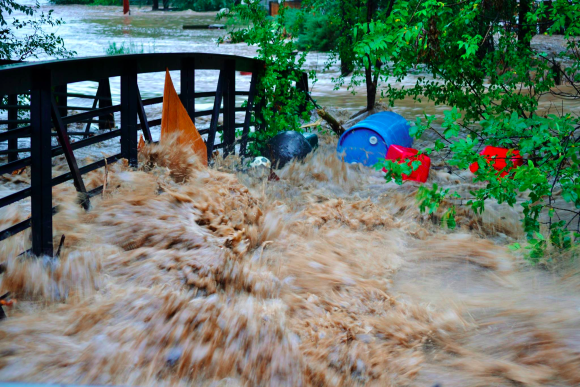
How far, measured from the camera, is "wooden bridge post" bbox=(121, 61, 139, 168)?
5035 millimetres

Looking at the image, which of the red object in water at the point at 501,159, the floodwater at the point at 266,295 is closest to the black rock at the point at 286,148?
the floodwater at the point at 266,295

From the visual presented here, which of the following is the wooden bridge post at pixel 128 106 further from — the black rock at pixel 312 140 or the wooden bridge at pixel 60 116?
the black rock at pixel 312 140

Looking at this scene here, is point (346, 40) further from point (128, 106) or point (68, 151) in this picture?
point (68, 151)

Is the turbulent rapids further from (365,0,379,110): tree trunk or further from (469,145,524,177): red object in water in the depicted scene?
(365,0,379,110): tree trunk

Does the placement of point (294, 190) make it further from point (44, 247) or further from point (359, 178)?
point (44, 247)

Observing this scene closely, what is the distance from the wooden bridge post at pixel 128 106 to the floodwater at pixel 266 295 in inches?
12.2

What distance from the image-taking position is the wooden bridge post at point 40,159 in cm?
369

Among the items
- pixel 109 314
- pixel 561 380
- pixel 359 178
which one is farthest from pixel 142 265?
pixel 359 178

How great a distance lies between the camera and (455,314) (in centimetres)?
379

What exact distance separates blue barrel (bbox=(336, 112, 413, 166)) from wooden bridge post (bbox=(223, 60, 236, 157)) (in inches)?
60.4

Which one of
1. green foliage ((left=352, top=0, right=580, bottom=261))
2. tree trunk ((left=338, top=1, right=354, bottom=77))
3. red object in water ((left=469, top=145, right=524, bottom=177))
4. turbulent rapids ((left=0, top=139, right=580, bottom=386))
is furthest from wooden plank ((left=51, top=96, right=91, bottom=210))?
tree trunk ((left=338, top=1, right=354, bottom=77))

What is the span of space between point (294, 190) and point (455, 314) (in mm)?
3296

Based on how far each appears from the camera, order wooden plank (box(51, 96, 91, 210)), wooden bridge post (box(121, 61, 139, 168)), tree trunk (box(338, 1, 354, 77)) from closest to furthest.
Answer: wooden plank (box(51, 96, 91, 210)) → wooden bridge post (box(121, 61, 139, 168)) → tree trunk (box(338, 1, 354, 77))

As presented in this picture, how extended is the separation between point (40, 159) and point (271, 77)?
4.52 m
